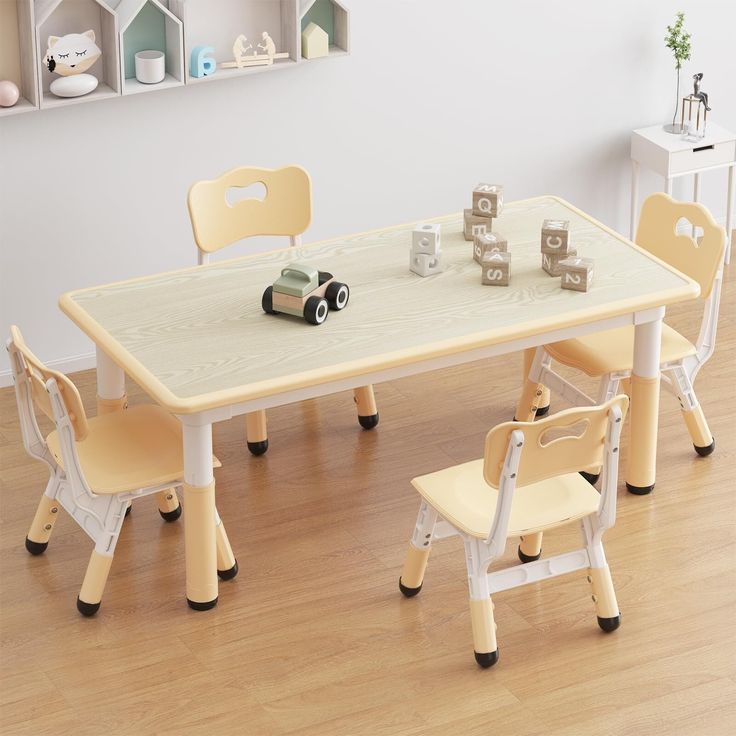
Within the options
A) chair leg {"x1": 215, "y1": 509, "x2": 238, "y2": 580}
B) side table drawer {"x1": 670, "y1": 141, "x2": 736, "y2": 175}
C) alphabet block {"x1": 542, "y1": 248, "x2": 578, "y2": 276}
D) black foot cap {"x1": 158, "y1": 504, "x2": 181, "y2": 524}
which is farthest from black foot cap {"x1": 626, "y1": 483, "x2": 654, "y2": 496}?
side table drawer {"x1": 670, "y1": 141, "x2": 736, "y2": 175}

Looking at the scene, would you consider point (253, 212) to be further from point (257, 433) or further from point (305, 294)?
point (305, 294)

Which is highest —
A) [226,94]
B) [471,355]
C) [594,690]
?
[226,94]

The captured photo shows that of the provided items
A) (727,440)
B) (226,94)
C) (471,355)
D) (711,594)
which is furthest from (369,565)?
(226,94)

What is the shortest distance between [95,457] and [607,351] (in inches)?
55.7

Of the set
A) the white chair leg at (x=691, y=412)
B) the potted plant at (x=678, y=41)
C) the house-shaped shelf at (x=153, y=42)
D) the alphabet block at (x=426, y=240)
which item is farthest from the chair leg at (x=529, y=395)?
the potted plant at (x=678, y=41)

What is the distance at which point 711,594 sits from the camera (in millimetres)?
3512

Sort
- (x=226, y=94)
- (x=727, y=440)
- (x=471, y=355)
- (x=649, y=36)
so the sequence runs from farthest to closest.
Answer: (x=649, y=36), (x=226, y=94), (x=727, y=440), (x=471, y=355)

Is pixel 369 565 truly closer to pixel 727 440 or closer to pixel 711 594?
pixel 711 594

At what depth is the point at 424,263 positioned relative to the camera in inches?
146

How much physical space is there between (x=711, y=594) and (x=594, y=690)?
49 centimetres

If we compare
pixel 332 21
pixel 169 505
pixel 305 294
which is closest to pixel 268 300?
pixel 305 294

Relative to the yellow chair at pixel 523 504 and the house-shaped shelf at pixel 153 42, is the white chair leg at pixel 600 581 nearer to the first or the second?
the yellow chair at pixel 523 504

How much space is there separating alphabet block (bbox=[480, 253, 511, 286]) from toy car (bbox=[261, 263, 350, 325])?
0.36m

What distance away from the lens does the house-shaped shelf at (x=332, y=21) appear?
460 centimetres
